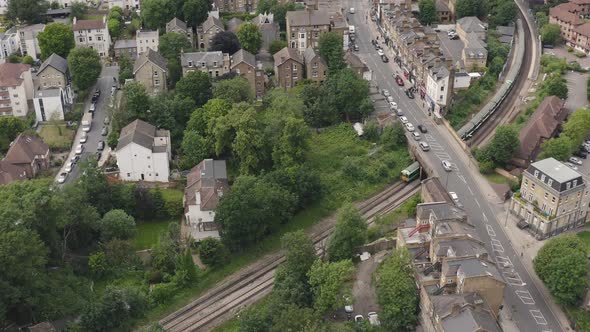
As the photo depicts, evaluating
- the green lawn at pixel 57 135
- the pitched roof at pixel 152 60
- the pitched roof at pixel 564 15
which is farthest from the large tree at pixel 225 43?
the pitched roof at pixel 564 15

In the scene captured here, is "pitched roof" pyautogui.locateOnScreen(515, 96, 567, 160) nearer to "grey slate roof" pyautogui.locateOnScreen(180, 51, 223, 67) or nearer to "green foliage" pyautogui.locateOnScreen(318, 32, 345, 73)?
"green foliage" pyautogui.locateOnScreen(318, 32, 345, 73)

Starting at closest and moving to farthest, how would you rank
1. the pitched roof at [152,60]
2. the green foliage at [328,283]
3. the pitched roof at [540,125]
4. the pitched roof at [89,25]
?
the green foliage at [328,283]
the pitched roof at [540,125]
the pitched roof at [152,60]
the pitched roof at [89,25]

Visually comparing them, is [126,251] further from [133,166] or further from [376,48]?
[376,48]

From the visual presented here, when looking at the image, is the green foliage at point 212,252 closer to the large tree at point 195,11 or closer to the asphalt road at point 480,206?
the asphalt road at point 480,206

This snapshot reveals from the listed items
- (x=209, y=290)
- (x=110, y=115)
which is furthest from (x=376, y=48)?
(x=209, y=290)

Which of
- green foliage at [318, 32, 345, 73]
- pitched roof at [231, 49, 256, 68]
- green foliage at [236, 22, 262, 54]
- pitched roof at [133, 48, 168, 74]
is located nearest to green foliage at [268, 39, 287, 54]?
green foliage at [236, 22, 262, 54]

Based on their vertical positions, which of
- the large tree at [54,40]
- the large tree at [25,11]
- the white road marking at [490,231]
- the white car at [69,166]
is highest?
the large tree at [25,11]

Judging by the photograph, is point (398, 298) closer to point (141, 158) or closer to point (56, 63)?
point (141, 158)
